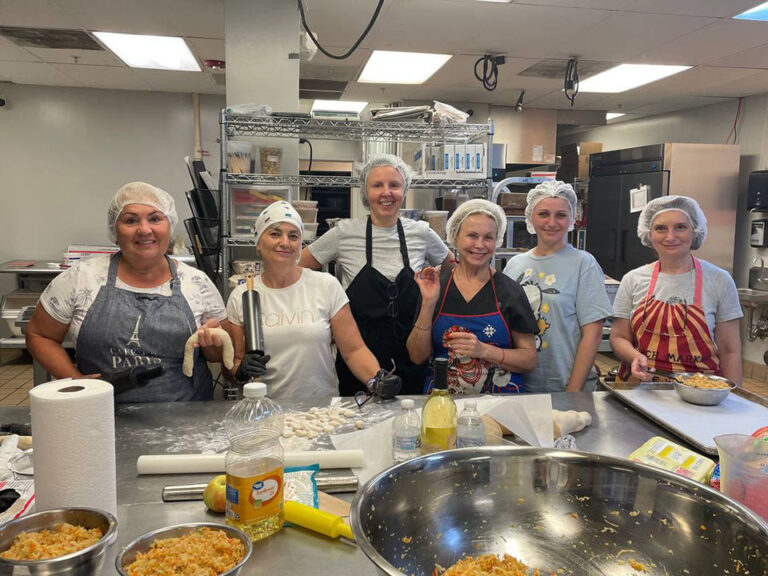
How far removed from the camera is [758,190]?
5.87m

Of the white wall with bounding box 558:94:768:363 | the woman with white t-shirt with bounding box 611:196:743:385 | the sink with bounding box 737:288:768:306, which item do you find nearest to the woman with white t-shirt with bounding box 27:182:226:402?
the woman with white t-shirt with bounding box 611:196:743:385

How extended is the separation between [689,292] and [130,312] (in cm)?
217

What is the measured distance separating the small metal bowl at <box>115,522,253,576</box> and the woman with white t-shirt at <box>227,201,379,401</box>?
100 cm

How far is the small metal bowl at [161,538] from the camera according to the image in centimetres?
90

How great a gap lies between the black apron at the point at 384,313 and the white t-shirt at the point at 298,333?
0.41 m

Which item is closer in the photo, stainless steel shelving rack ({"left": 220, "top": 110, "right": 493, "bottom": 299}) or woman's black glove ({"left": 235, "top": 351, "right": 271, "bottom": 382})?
woman's black glove ({"left": 235, "top": 351, "right": 271, "bottom": 382})

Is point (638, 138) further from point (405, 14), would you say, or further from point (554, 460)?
point (554, 460)

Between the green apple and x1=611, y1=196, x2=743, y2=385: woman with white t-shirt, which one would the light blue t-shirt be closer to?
x1=611, y1=196, x2=743, y2=385: woman with white t-shirt

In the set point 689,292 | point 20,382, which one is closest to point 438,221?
point 689,292

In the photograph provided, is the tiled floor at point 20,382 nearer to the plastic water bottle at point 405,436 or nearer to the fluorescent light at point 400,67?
the fluorescent light at point 400,67

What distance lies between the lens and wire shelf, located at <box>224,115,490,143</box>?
3291 millimetres

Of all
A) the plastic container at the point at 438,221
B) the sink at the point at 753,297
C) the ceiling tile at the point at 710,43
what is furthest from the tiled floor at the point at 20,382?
the plastic container at the point at 438,221

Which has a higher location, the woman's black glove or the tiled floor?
the woman's black glove

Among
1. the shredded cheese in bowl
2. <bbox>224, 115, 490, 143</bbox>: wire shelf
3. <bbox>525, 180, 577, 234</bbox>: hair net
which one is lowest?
the shredded cheese in bowl
